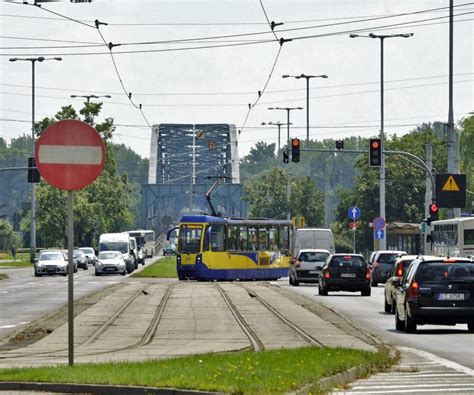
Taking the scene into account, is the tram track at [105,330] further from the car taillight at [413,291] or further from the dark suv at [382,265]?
the dark suv at [382,265]

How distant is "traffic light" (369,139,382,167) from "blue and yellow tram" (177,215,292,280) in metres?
10.3

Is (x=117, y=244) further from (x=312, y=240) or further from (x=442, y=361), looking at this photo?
(x=442, y=361)

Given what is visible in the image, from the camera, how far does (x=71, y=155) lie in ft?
55.0

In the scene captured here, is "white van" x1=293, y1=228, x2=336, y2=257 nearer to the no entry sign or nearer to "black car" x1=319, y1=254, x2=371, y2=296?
"black car" x1=319, y1=254, x2=371, y2=296

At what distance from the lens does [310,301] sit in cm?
4344

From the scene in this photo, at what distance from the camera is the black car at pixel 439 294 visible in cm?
2852

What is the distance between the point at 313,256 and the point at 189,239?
854 centimetres

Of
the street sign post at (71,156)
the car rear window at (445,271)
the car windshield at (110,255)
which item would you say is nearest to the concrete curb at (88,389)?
the street sign post at (71,156)

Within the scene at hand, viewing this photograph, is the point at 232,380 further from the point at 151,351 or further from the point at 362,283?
the point at 362,283

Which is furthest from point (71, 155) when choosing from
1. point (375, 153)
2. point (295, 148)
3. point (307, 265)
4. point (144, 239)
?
point (144, 239)

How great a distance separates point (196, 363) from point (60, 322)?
13458 millimetres

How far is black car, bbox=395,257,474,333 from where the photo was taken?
28.5m

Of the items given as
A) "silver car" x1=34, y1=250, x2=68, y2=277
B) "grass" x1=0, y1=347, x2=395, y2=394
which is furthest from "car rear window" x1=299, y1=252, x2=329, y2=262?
"grass" x1=0, y1=347, x2=395, y2=394

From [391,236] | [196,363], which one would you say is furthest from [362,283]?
[391,236]
